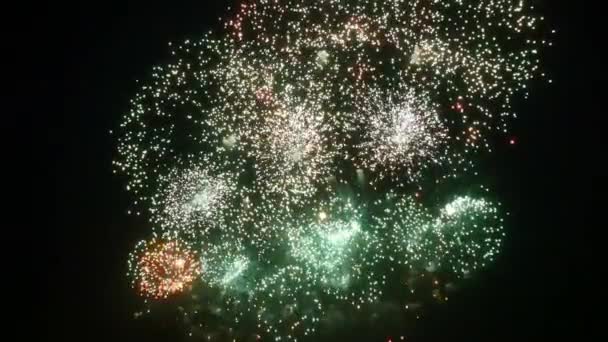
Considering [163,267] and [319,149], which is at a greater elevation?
[319,149]

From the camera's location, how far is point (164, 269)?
2.53 m

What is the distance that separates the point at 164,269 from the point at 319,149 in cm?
89

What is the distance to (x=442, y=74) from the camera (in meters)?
2.44

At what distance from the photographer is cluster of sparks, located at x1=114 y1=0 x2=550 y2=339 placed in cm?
243

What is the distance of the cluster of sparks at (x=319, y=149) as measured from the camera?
2.43m

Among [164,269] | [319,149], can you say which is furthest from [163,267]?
[319,149]

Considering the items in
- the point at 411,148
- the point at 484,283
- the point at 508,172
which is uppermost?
the point at 411,148

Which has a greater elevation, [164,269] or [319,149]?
[319,149]

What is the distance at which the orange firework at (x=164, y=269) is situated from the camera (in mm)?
2506

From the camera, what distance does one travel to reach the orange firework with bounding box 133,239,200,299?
2506 millimetres

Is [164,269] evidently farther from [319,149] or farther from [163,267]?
[319,149]

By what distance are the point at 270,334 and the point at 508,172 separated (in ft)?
4.17

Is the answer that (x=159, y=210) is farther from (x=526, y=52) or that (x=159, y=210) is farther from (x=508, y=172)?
(x=526, y=52)

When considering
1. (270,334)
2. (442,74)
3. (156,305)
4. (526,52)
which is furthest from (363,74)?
(156,305)
